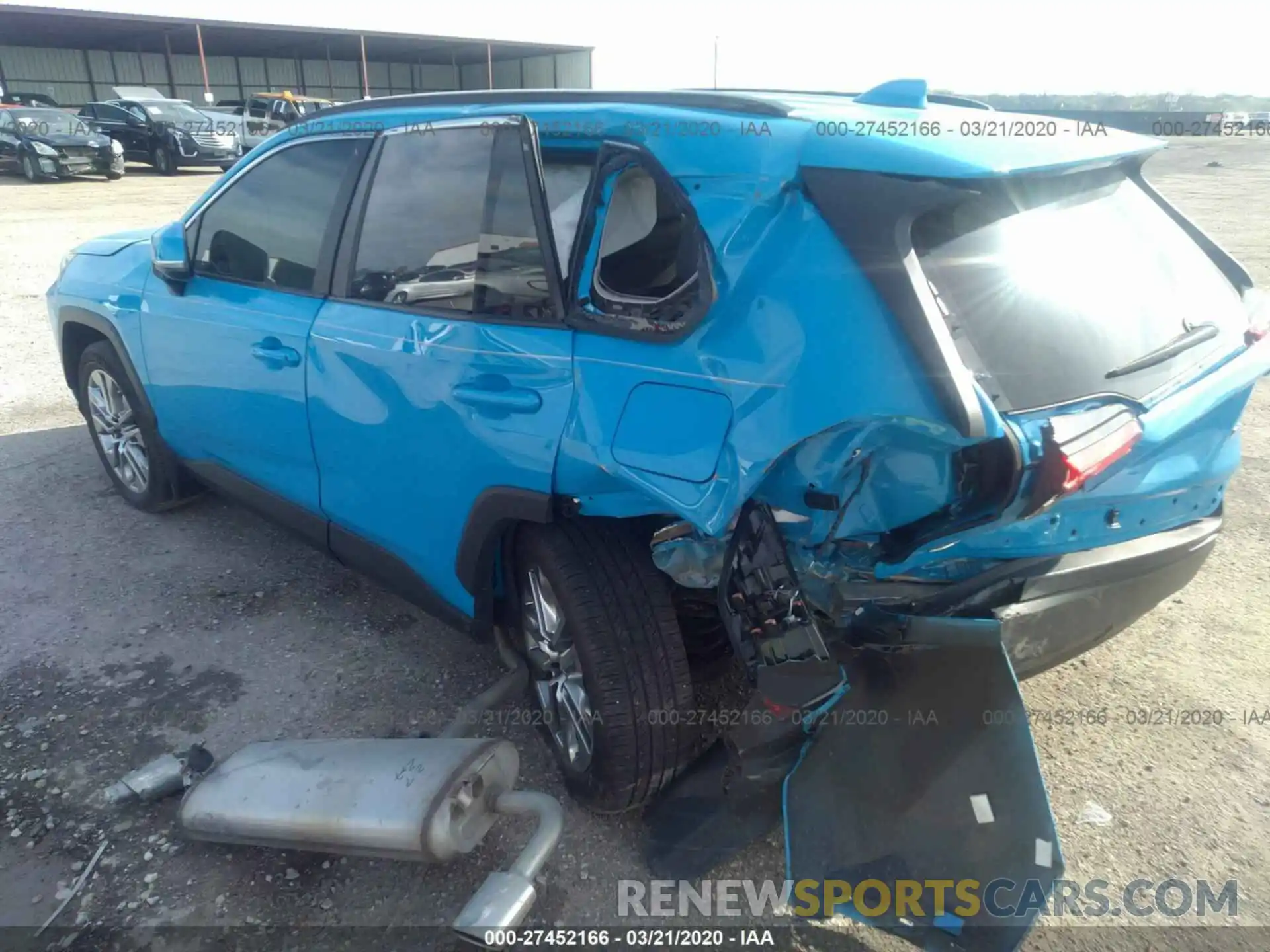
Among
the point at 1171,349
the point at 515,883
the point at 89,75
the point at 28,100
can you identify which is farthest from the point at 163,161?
the point at 1171,349

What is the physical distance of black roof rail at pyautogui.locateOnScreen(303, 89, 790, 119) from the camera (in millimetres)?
2244

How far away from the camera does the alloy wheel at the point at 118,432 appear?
4.46 meters

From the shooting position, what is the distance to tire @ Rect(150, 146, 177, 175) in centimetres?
2202

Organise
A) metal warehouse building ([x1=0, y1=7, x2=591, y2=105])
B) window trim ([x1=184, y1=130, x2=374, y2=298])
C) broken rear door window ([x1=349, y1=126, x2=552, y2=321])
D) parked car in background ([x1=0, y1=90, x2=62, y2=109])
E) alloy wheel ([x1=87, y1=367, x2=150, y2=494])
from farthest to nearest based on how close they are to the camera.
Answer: metal warehouse building ([x1=0, y1=7, x2=591, y2=105]) < parked car in background ([x1=0, y1=90, x2=62, y2=109]) < alloy wheel ([x1=87, y1=367, x2=150, y2=494]) < window trim ([x1=184, y1=130, x2=374, y2=298]) < broken rear door window ([x1=349, y1=126, x2=552, y2=321])

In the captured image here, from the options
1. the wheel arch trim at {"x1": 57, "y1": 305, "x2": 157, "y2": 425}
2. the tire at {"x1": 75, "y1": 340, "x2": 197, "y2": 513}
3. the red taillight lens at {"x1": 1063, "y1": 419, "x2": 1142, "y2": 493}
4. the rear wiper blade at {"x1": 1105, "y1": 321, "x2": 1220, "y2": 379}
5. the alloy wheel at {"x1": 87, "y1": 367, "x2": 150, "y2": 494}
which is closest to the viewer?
the red taillight lens at {"x1": 1063, "y1": 419, "x2": 1142, "y2": 493}

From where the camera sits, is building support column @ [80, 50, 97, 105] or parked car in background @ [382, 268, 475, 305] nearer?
parked car in background @ [382, 268, 475, 305]

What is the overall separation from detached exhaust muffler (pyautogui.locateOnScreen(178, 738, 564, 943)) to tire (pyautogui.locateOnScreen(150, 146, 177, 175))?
76.9ft

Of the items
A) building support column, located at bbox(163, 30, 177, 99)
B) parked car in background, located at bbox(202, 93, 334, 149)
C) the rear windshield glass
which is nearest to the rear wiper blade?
the rear windshield glass

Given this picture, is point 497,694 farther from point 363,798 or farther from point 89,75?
point 89,75

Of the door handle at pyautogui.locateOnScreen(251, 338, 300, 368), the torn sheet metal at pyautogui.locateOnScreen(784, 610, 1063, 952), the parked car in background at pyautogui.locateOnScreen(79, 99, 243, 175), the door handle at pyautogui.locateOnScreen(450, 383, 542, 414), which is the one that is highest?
the door handle at pyautogui.locateOnScreen(450, 383, 542, 414)

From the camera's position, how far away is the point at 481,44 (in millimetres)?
39688

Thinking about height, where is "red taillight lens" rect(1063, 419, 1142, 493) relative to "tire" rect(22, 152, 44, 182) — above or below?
above

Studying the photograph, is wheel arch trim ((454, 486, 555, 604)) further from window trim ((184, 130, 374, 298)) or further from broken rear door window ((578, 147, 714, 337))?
window trim ((184, 130, 374, 298))

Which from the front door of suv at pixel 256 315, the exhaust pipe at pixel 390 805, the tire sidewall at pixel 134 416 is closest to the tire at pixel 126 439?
the tire sidewall at pixel 134 416
